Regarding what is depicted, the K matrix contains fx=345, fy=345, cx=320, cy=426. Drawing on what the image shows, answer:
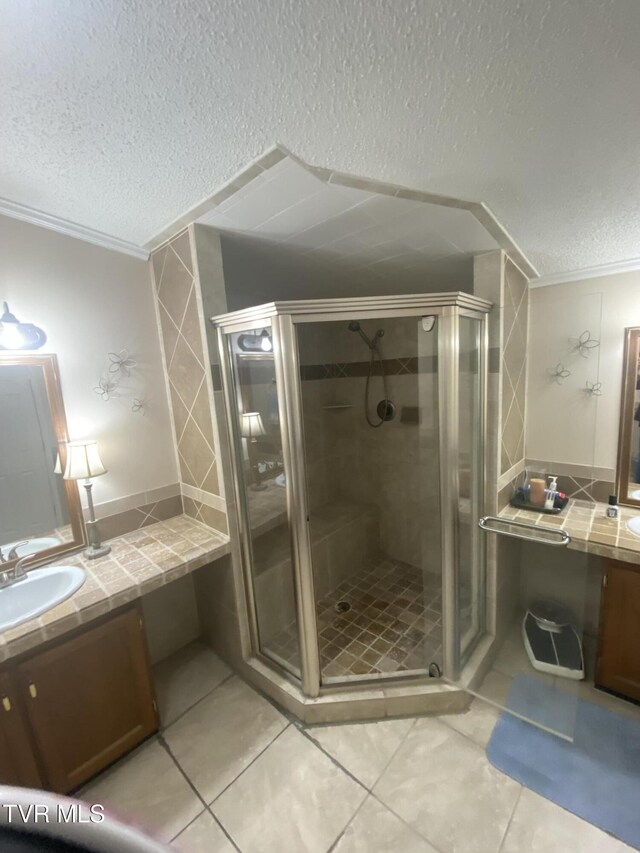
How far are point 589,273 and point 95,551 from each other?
291 centimetres

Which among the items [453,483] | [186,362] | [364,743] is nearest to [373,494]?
[453,483]

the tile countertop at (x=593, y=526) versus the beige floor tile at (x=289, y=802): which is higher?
the tile countertop at (x=593, y=526)

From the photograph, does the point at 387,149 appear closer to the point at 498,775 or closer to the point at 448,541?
the point at 448,541

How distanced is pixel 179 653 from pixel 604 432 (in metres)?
2.82

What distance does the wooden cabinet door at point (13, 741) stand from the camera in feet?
3.91

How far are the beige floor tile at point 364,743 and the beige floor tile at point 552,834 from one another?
1.55ft

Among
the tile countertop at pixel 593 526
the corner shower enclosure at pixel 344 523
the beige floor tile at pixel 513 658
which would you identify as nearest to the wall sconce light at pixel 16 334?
the corner shower enclosure at pixel 344 523

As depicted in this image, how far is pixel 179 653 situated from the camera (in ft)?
6.97

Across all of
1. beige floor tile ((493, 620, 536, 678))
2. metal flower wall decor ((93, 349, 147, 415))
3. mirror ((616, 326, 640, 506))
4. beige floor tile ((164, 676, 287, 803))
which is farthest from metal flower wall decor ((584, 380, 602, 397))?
metal flower wall decor ((93, 349, 147, 415))

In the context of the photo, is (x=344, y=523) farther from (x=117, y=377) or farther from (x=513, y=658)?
(x=117, y=377)

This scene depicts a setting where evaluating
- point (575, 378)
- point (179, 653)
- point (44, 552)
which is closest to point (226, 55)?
point (44, 552)

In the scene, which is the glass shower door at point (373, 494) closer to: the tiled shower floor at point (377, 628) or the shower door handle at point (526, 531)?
the tiled shower floor at point (377, 628)

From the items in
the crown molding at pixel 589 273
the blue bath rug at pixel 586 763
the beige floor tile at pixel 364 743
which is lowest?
the blue bath rug at pixel 586 763

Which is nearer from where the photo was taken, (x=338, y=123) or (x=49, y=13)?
(x=49, y=13)
